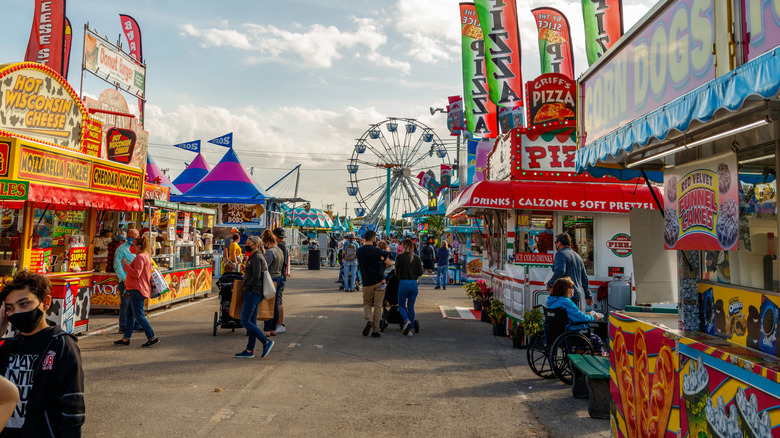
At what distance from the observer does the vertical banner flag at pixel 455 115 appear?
27844 mm

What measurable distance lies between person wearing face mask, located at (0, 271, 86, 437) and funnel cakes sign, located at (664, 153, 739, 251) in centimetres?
365

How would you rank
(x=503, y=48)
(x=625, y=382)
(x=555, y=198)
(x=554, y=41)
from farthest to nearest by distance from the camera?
1. (x=554, y=41)
2. (x=503, y=48)
3. (x=555, y=198)
4. (x=625, y=382)

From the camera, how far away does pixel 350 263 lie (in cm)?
1777

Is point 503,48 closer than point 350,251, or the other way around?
point 503,48

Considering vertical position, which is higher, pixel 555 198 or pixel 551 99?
pixel 551 99

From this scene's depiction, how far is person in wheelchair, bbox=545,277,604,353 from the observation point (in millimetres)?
6824

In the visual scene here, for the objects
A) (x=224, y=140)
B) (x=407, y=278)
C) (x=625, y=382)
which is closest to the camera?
(x=625, y=382)

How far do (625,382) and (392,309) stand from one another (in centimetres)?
659

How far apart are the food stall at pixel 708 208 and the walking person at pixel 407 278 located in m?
5.83

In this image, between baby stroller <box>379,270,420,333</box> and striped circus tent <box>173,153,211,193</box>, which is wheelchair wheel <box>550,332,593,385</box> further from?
striped circus tent <box>173,153,211,193</box>

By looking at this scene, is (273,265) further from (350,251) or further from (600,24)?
(600,24)

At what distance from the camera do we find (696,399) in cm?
334

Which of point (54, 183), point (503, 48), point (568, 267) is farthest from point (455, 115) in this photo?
point (54, 183)

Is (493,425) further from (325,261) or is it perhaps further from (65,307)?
(325,261)
